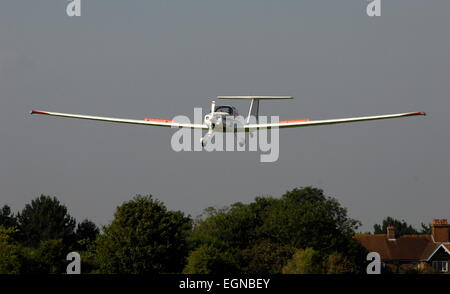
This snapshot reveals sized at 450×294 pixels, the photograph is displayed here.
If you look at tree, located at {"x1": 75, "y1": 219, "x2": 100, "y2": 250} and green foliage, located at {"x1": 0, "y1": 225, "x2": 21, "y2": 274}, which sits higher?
tree, located at {"x1": 75, "y1": 219, "x2": 100, "y2": 250}

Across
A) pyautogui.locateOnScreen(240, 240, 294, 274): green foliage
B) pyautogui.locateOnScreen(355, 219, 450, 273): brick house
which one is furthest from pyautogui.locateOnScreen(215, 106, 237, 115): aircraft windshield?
pyautogui.locateOnScreen(355, 219, 450, 273): brick house

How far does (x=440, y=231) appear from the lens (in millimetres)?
95562

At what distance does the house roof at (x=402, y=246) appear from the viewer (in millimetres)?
95250

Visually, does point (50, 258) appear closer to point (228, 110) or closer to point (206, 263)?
point (206, 263)

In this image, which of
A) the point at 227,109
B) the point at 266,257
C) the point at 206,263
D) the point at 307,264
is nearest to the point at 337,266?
the point at 307,264

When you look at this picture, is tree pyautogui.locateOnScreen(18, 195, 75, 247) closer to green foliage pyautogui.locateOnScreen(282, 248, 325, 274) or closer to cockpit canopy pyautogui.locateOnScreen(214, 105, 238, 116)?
green foliage pyautogui.locateOnScreen(282, 248, 325, 274)

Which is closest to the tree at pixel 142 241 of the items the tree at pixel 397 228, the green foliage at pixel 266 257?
the green foliage at pixel 266 257

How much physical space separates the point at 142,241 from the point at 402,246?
1755 inches

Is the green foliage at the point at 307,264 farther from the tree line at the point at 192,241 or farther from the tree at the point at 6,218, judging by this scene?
the tree at the point at 6,218

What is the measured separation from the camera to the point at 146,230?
200 feet

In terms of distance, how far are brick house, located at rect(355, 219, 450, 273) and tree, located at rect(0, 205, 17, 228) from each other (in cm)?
3419

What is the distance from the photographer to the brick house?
93.9m
